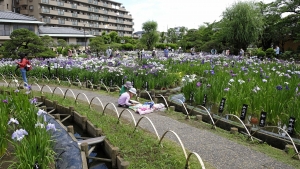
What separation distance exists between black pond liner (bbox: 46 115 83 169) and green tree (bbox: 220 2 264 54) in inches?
814

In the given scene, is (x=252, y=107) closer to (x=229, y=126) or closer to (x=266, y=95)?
(x=266, y=95)

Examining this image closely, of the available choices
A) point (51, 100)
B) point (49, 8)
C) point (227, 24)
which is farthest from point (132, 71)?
point (49, 8)

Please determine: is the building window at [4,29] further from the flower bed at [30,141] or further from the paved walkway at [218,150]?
the paved walkway at [218,150]

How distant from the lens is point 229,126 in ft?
19.4

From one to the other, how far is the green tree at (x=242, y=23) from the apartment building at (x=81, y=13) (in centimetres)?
3313

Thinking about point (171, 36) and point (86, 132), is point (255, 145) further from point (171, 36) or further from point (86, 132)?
point (171, 36)

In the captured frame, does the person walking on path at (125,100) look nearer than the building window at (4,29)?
Yes

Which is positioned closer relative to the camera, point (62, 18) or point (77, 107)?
point (77, 107)

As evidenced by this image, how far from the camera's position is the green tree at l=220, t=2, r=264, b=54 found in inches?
873

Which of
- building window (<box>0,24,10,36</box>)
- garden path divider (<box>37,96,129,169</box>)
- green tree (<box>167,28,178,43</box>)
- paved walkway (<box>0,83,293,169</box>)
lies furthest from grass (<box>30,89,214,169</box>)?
green tree (<box>167,28,178,43</box>)

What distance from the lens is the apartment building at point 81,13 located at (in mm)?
43656

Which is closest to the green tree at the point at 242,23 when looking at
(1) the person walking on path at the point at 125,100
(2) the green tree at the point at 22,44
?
(2) the green tree at the point at 22,44

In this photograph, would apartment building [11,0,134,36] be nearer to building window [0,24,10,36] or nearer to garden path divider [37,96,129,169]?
building window [0,24,10,36]

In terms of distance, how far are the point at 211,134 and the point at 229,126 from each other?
0.79 m
